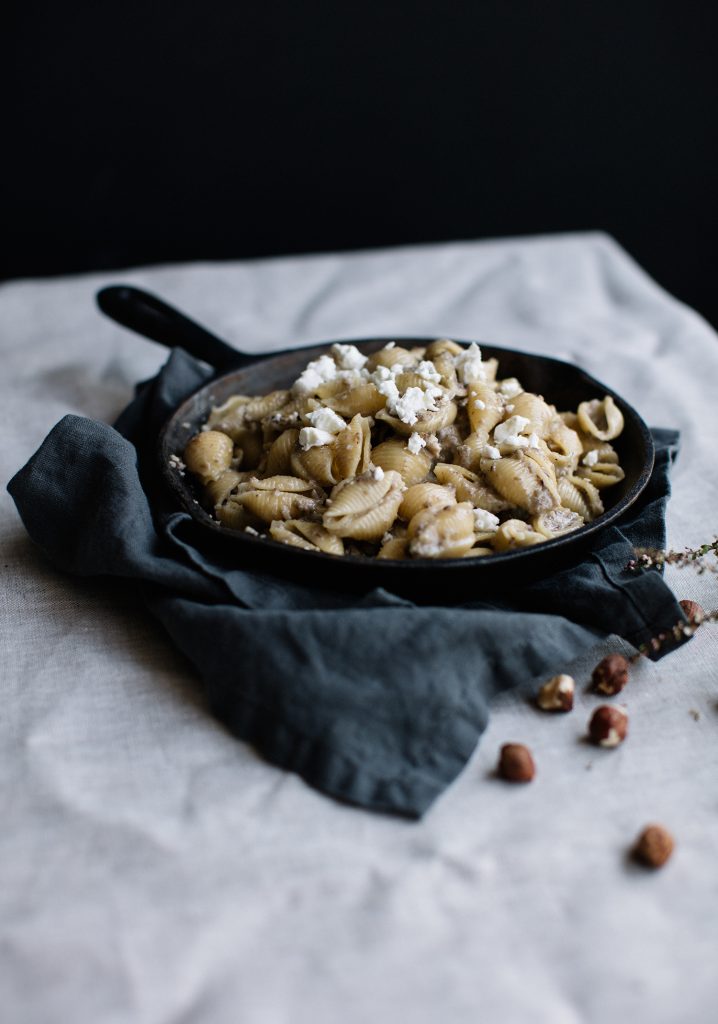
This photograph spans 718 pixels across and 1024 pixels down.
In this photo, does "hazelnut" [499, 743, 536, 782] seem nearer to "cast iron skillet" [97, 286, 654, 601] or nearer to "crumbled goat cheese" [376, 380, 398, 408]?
"cast iron skillet" [97, 286, 654, 601]

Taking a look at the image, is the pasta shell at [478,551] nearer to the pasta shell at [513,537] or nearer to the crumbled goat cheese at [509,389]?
the pasta shell at [513,537]

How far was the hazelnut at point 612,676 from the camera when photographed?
1150 mm

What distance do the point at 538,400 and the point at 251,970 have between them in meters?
0.88

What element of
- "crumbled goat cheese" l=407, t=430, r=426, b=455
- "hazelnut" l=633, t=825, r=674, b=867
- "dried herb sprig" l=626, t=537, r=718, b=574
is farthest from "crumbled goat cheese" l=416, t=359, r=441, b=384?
"hazelnut" l=633, t=825, r=674, b=867

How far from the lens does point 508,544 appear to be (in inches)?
48.5

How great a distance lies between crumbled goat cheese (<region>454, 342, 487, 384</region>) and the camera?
148 cm

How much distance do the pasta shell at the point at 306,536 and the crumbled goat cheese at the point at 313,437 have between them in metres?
0.13

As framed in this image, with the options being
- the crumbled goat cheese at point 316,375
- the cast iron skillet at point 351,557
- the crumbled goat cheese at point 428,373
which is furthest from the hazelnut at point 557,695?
the crumbled goat cheese at point 316,375

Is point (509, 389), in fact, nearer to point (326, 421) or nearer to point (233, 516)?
point (326, 421)

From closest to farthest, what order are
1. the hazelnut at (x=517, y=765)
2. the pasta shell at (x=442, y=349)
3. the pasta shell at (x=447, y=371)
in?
the hazelnut at (x=517, y=765) → the pasta shell at (x=447, y=371) → the pasta shell at (x=442, y=349)

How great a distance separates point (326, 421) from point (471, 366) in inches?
9.8

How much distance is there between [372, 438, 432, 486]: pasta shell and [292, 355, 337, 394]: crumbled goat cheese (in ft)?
0.58

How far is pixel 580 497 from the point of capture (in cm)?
138

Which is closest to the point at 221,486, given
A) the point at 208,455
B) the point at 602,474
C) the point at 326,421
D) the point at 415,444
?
the point at 208,455
